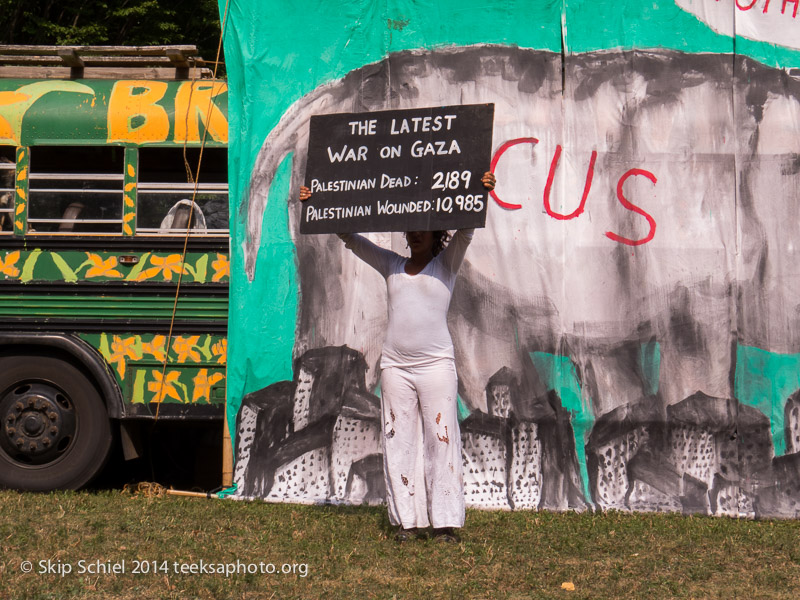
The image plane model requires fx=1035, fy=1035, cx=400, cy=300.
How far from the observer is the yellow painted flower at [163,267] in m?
6.62

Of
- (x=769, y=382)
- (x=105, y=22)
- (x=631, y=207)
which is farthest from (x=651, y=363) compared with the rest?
(x=105, y=22)

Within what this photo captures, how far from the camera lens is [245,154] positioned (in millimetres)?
6637

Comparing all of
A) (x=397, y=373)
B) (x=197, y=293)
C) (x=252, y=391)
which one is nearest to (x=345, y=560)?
(x=397, y=373)

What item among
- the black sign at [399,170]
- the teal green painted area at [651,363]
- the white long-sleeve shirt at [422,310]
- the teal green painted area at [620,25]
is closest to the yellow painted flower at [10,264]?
the black sign at [399,170]

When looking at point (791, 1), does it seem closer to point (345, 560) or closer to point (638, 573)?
point (638, 573)

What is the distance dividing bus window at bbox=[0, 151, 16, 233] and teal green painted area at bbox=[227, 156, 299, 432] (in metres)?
1.49

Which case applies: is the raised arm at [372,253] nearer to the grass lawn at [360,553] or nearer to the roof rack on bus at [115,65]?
the grass lawn at [360,553]

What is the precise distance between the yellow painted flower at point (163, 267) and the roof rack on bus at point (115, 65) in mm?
1300

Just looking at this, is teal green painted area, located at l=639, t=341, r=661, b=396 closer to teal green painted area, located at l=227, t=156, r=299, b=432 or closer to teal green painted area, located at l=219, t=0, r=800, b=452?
teal green painted area, located at l=219, t=0, r=800, b=452

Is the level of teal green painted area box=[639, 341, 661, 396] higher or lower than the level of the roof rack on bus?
lower

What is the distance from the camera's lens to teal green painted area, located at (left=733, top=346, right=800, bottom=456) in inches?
250

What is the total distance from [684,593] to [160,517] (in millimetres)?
2963

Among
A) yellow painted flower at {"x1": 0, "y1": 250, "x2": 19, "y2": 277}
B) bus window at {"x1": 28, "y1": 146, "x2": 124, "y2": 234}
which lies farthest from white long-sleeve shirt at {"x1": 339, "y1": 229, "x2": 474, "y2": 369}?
yellow painted flower at {"x1": 0, "y1": 250, "x2": 19, "y2": 277}
